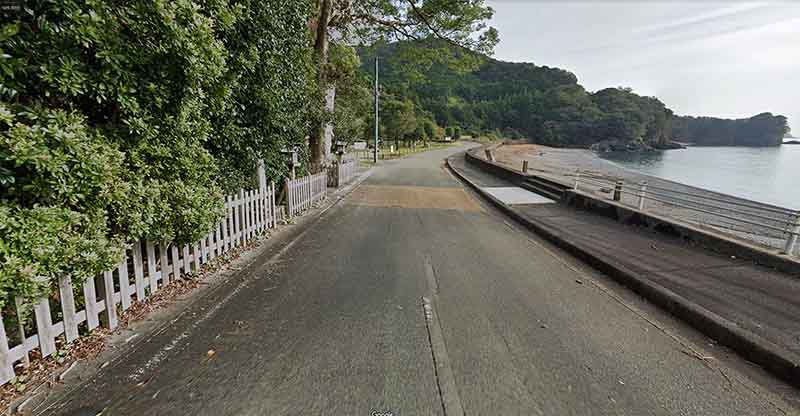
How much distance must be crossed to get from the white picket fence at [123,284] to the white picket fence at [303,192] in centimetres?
182

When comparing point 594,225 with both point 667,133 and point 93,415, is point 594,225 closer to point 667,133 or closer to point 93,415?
point 93,415

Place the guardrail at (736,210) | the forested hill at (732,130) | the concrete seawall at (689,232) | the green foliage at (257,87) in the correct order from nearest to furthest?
the green foliage at (257,87)
the concrete seawall at (689,232)
the guardrail at (736,210)
the forested hill at (732,130)

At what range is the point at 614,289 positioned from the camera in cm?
439

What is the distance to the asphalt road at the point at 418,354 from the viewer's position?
2.30 metres

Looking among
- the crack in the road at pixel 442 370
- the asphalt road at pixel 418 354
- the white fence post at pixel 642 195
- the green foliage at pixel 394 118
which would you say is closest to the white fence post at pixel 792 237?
the white fence post at pixel 642 195

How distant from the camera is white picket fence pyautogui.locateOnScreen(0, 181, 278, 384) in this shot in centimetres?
238

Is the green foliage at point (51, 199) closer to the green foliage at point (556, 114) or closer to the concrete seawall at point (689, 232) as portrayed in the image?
the concrete seawall at point (689, 232)

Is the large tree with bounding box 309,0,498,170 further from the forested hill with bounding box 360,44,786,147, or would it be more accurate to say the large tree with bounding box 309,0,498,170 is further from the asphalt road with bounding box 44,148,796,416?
the forested hill with bounding box 360,44,786,147

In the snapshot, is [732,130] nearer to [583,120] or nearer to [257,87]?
[583,120]

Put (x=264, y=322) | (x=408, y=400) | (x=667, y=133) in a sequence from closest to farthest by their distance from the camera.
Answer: (x=408, y=400)
(x=264, y=322)
(x=667, y=133)

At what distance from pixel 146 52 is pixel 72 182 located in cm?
132

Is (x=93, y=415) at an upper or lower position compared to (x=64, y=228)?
lower

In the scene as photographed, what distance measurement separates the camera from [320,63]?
10398mm

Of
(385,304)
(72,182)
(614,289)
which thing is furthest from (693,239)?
(72,182)
